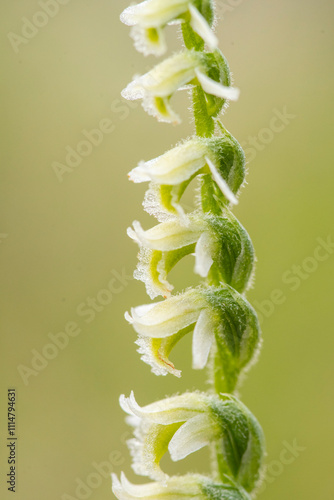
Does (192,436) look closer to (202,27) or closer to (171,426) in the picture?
(171,426)

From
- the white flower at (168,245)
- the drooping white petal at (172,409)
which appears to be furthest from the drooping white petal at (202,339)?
the drooping white petal at (172,409)

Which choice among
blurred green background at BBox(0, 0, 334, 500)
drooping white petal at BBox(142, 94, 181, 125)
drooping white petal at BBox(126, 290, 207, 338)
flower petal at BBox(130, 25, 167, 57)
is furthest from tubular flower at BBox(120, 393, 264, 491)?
blurred green background at BBox(0, 0, 334, 500)

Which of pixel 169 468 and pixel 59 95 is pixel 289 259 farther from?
pixel 59 95

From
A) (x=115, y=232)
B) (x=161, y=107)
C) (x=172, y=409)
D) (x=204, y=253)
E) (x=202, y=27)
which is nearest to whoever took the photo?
(x=202, y=27)

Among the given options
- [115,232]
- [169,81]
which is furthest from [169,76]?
[115,232]

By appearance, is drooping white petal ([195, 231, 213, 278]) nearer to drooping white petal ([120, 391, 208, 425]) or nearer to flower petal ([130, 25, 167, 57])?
drooping white petal ([120, 391, 208, 425])

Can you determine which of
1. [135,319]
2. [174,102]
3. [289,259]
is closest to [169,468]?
[289,259]

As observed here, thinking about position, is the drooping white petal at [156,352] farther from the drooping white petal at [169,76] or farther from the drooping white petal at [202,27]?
the drooping white petal at [202,27]
